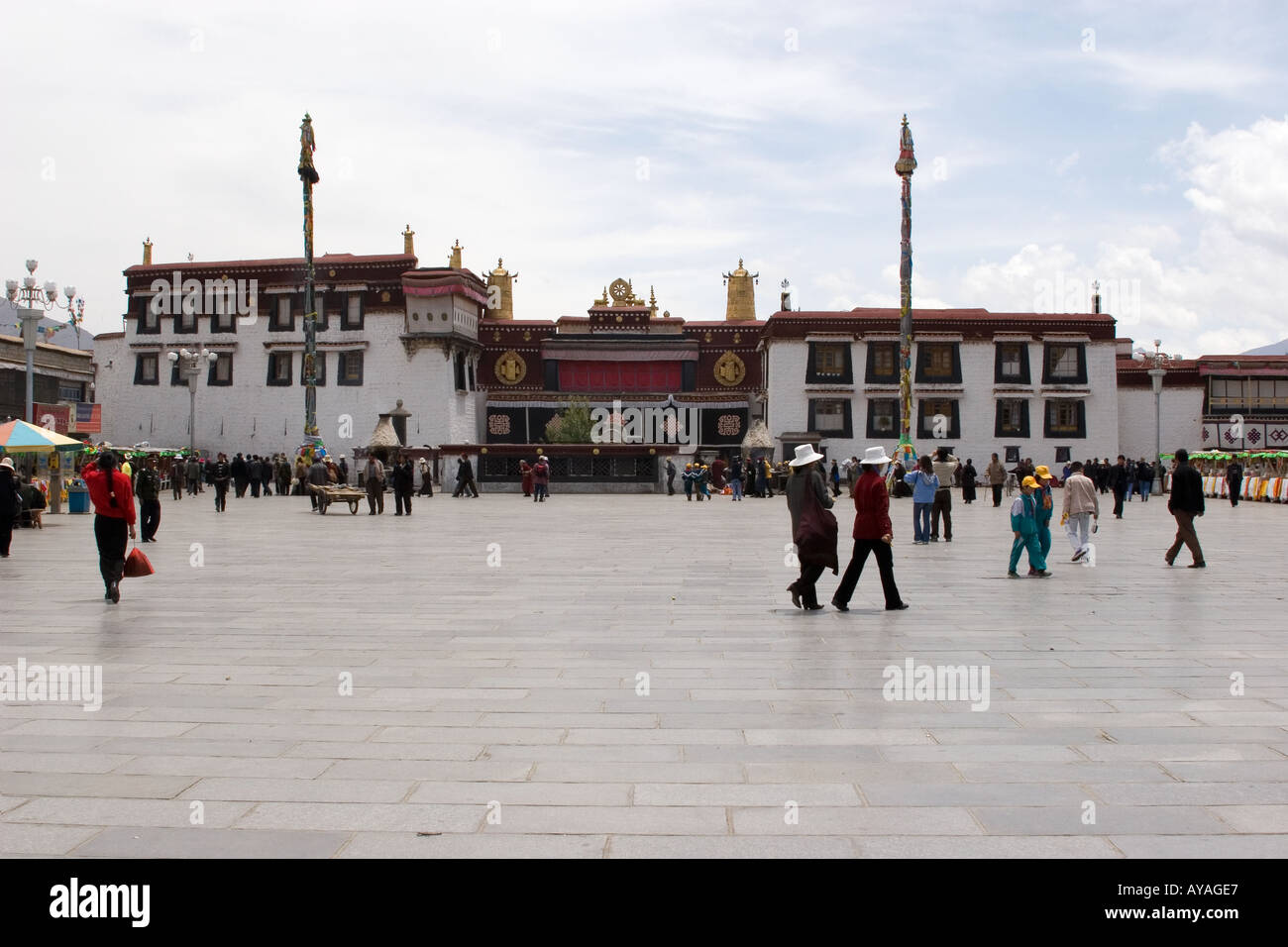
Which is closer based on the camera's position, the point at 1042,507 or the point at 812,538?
the point at 812,538

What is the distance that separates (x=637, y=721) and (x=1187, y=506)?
10424mm

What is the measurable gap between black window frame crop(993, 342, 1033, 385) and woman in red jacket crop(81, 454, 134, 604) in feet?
151

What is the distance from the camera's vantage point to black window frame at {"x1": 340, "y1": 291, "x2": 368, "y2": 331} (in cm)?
5106

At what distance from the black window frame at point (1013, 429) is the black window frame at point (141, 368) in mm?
38830

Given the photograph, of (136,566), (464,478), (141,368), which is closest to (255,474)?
(464,478)

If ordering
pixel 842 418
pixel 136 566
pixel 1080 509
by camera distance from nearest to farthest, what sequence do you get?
pixel 136 566
pixel 1080 509
pixel 842 418

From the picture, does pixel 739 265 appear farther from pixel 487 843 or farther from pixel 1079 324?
pixel 487 843

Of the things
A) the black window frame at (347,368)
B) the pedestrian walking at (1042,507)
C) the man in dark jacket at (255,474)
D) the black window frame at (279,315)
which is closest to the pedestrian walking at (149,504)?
the pedestrian walking at (1042,507)

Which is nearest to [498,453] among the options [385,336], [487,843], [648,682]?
[385,336]

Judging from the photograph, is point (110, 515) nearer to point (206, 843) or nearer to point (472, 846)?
point (206, 843)

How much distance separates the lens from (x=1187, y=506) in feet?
45.5

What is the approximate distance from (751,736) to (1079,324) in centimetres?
5069

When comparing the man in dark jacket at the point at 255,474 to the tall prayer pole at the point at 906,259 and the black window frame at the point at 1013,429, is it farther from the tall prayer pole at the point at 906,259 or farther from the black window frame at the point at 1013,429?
the black window frame at the point at 1013,429
